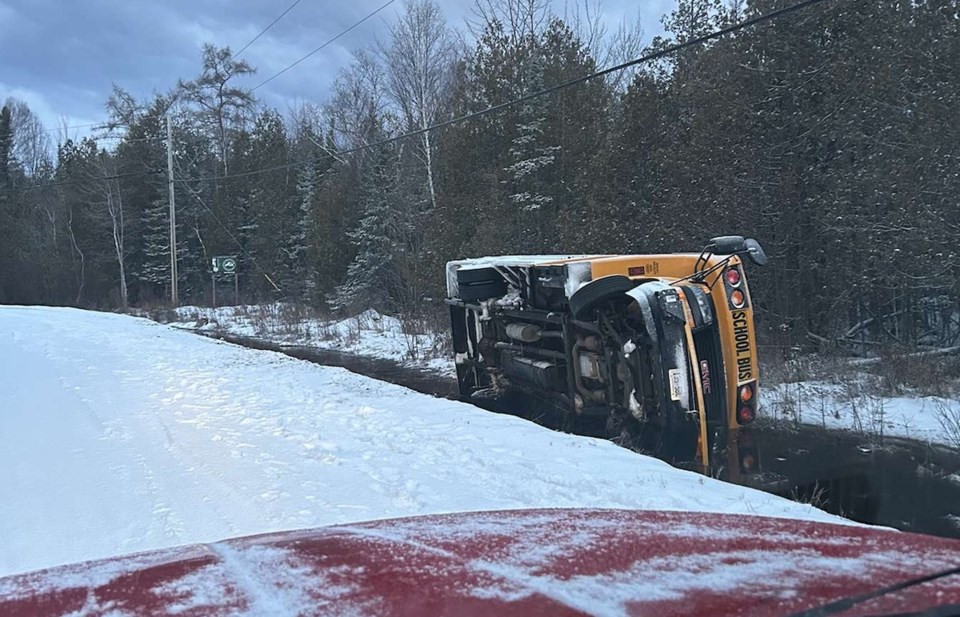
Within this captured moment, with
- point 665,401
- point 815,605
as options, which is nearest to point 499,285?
point 665,401

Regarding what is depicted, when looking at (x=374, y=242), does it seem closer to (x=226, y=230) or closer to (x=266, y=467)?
(x=226, y=230)

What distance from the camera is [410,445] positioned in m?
7.33

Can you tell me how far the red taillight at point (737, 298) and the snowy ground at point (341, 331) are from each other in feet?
27.2

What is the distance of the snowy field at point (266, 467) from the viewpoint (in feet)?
16.8

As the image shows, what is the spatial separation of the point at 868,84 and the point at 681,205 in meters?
3.83

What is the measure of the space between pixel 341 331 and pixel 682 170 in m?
12.7

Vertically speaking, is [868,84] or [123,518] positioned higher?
[868,84]

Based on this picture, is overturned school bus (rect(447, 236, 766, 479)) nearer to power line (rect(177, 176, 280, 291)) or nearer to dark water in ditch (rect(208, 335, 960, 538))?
dark water in ditch (rect(208, 335, 960, 538))

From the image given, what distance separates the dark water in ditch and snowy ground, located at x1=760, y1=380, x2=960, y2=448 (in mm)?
293

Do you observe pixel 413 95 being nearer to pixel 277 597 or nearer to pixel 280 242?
pixel 280 242

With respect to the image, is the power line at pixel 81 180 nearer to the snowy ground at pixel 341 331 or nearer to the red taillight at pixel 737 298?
the snowy ground at pixel 341 331

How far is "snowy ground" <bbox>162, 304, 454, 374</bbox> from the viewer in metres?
17.5

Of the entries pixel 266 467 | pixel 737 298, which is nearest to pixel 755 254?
pixel 737 298

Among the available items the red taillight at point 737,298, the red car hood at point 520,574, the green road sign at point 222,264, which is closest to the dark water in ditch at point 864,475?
the red taillight at point 737,298
